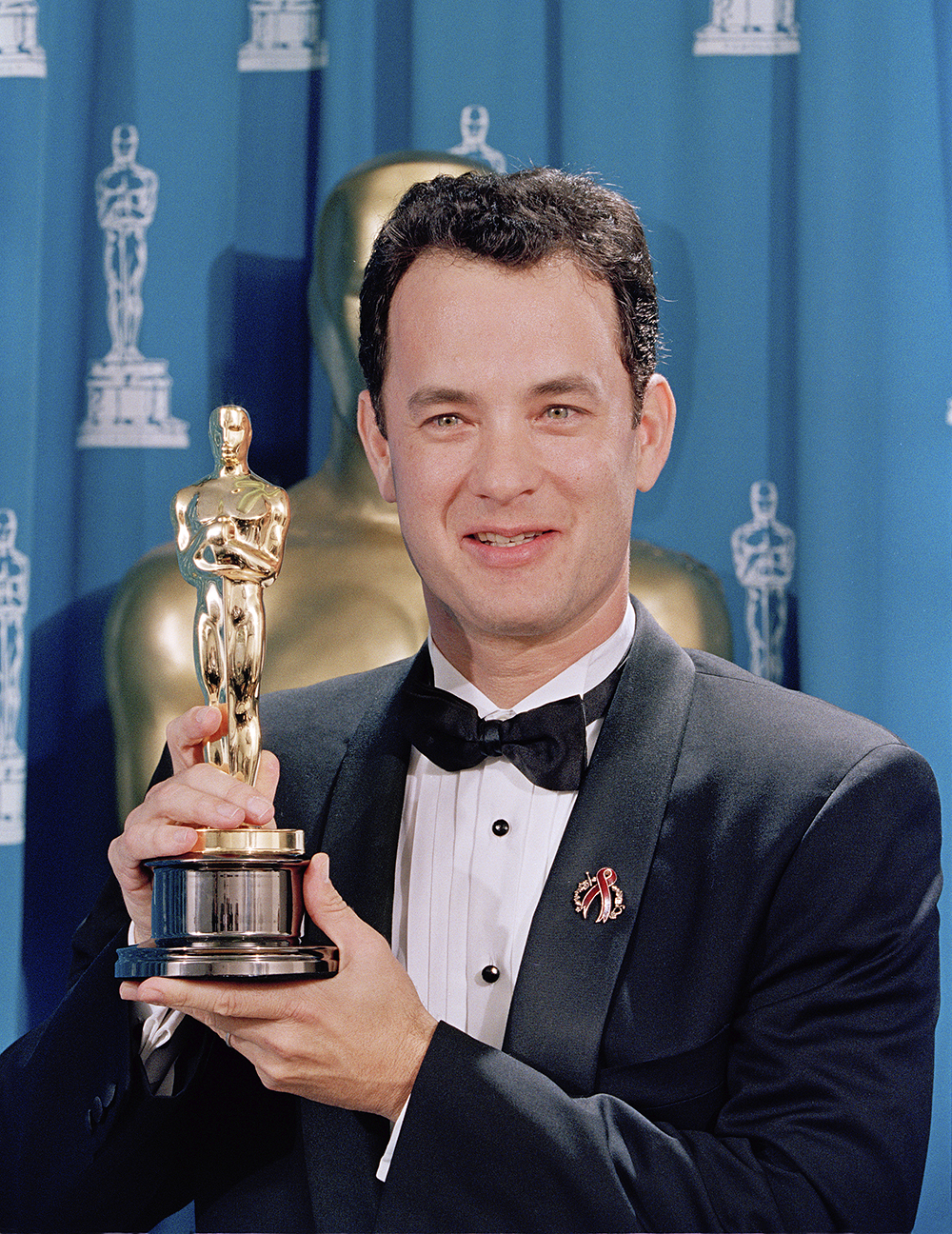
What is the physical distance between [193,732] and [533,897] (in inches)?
16.3

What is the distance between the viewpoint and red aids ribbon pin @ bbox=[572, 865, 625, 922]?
1.38 m

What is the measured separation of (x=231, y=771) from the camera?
4.16ft

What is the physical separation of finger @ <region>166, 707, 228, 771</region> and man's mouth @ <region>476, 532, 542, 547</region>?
0.34 metres

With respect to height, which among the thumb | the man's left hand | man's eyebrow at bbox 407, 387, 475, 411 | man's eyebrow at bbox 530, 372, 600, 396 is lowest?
the man's left hand

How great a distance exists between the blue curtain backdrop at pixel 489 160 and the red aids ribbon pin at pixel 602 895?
2.60 feet

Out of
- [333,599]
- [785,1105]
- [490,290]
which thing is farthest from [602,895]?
[333,599]

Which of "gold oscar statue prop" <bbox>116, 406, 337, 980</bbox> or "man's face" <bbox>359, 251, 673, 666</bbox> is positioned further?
"man's face" <bbox>359, 251, 673, 666</bbox>

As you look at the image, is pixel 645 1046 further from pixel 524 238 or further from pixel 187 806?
pixel 524 238

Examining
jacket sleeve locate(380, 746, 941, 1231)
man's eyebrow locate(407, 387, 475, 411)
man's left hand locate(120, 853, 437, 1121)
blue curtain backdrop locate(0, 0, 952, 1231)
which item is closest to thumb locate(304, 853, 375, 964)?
man's left hand locate(120, 853, 437, 1121)

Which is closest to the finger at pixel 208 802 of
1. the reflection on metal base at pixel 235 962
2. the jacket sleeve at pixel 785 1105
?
the reflection on metal base at pixel 235 962

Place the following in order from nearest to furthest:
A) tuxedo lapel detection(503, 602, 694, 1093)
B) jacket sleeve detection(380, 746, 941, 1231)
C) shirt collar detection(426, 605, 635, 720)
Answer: jacket sleeve detection(380, 746, 941, 1231) → tuxedo lapel detection(503, 602, 694, 1093) → shirt collar detection(426, 605, 635, 720)

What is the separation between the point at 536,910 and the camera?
1396 mm

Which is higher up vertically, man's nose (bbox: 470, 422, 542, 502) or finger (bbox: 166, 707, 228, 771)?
man's nose (bbox: 470, 422, 542, 502)

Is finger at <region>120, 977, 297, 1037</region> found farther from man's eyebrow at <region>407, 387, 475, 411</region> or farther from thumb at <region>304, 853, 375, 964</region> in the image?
man's eyebrow at <region>407, 387, 475, 411</region>
